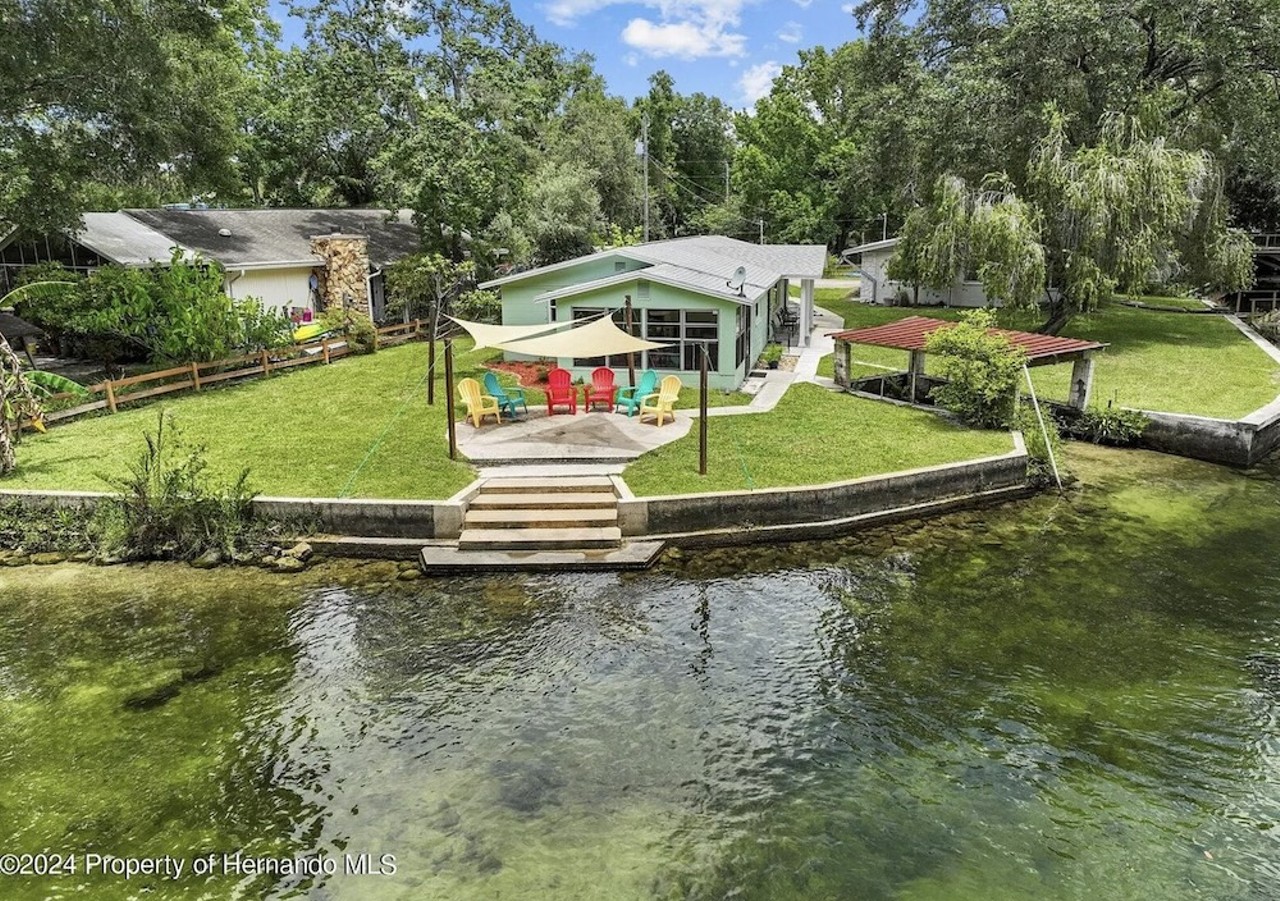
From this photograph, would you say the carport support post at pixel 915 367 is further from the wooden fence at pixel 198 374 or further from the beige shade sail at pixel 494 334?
the wooden fence at pixel 198 374

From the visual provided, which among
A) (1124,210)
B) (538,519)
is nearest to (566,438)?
(538,519)

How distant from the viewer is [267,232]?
90.7 ft

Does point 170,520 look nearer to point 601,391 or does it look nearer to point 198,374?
point 601,391

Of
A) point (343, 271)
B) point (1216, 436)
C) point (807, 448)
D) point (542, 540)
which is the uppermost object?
point (343, 271)

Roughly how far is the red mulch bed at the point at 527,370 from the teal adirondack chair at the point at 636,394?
136 inches

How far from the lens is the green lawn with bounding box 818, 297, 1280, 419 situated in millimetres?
18109

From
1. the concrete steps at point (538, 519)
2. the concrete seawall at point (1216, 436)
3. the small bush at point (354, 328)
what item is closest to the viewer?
the concrete steps at point (538, 519)

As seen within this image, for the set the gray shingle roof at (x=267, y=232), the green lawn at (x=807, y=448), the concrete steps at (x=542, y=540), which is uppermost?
the gray shingle roof at (x=267, y=232)

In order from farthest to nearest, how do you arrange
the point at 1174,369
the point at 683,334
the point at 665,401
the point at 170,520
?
1. the point at 1174,369
2. the point at 683,334
3. the point at 665,401
4. the point at 170,520

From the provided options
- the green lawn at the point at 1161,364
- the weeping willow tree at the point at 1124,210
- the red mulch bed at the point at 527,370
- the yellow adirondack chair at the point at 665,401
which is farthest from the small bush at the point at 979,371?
the red mulch bed at the point at 527,370

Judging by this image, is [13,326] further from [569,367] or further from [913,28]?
[913,28]

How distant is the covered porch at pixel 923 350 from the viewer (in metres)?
16.6

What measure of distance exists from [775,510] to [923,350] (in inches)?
270

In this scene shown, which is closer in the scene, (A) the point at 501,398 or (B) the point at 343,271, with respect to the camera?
(A) the point at 501,398
